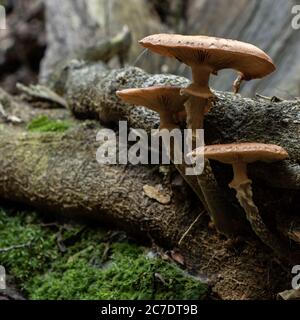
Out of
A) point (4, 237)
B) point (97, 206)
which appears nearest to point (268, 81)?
point (97, 206)

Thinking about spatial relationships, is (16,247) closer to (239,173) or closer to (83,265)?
(83,265)

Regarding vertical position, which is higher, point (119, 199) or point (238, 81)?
point (238, 81)

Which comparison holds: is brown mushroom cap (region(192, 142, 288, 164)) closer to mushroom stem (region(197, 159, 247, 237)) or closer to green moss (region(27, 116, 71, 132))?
mushroom stem (region(197, 159, 247, 237))

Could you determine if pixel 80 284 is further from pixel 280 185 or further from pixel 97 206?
pixel 280 185
